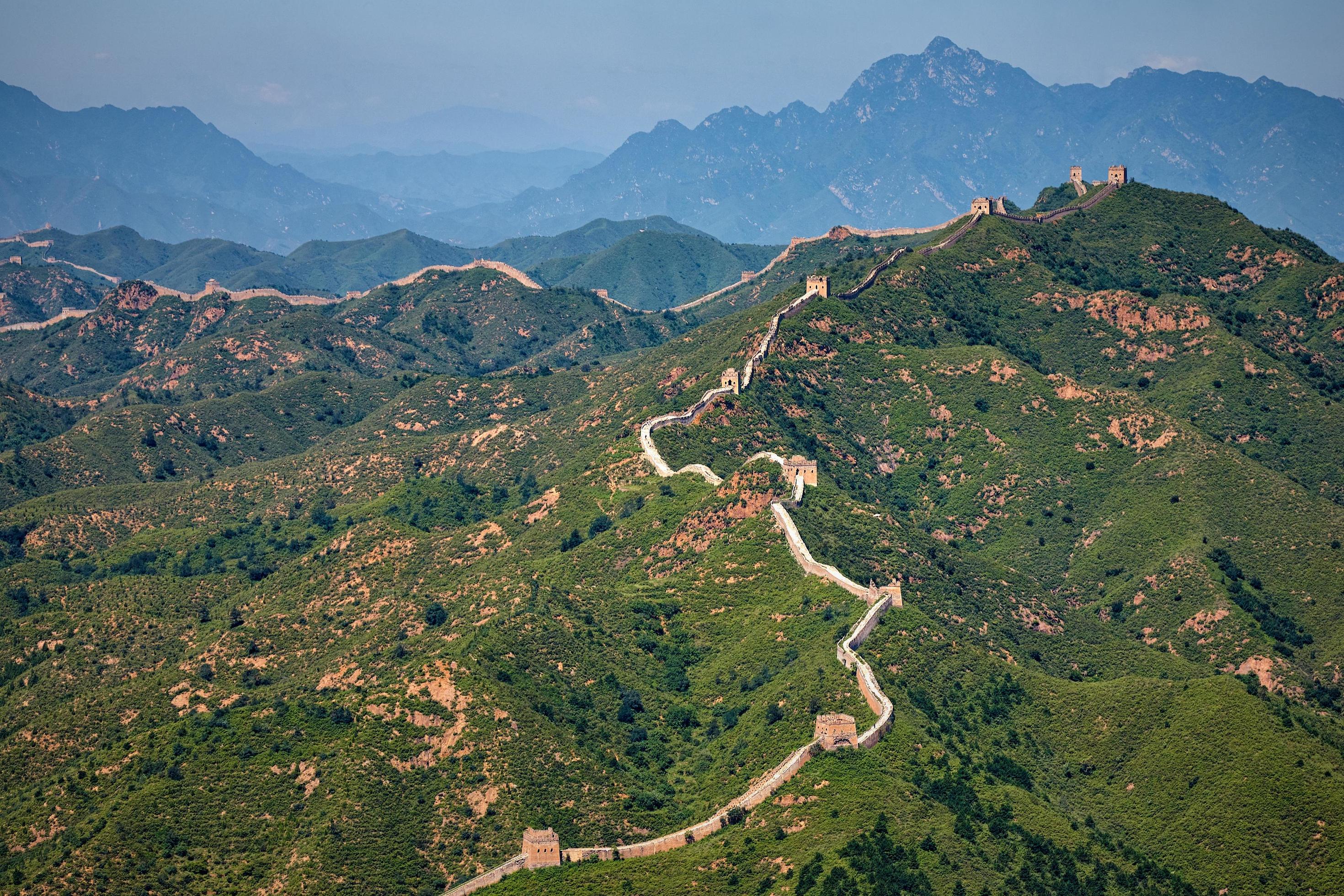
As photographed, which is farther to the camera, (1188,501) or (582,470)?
(582,470)

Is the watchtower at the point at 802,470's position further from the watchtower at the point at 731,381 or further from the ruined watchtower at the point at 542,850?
the ruined watchtower at the point at 542,850

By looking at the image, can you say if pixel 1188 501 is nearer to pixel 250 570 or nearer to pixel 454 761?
pixel 454 761

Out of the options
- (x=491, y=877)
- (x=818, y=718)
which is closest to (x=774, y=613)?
(x=818, y=718)

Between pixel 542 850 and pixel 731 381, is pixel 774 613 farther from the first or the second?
pixel 731 381

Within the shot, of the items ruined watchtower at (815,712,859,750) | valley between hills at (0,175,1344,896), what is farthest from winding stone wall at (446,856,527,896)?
ruined watchtower at (815,712,859,750)

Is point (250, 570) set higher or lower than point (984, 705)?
lower

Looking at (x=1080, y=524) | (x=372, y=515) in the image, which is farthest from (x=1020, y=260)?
(x=372, y=515)

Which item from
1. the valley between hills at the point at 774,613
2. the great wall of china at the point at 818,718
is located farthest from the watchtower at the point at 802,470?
the valley between hills at the point at 774,613

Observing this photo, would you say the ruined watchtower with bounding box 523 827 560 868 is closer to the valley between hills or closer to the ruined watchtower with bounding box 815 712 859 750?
the valley between hills
